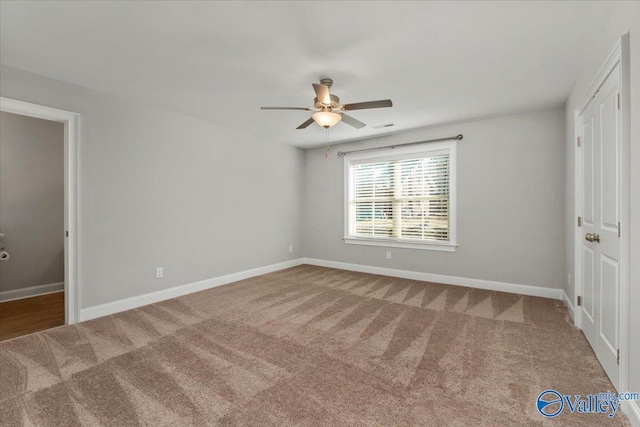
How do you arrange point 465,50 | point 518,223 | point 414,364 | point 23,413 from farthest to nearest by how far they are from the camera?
point 518,223 → point 465,50 → point 414,364 → point 23,413

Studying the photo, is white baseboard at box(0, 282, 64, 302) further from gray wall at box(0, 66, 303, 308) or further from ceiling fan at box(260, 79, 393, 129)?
ceiling fan at box(260, 79, 393, 129)

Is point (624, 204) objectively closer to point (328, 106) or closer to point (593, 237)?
point (593, 237)

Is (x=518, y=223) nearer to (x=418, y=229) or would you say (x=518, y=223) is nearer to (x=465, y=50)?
(x=418, y=229)

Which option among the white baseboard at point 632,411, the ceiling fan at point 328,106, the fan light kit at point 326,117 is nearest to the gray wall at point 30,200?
the ceiling fan at point 328,106

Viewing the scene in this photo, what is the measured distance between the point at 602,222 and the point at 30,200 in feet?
22.0

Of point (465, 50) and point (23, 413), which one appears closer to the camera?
point (23, 413)

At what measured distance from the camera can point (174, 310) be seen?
11.2ft

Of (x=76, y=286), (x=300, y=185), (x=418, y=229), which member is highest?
(x=300, y=185)

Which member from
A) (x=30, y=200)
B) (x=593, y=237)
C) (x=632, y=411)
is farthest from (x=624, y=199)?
(x=30, y=200)

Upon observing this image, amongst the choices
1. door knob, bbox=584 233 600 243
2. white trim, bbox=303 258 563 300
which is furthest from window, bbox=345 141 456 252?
door knob, bbox=584 233 600 243

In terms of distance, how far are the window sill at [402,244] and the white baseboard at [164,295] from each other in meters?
1.61

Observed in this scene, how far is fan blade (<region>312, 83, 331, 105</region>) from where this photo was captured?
8.23ft

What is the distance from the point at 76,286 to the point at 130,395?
1.85 metres

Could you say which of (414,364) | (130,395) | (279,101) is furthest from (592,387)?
(279,101)
